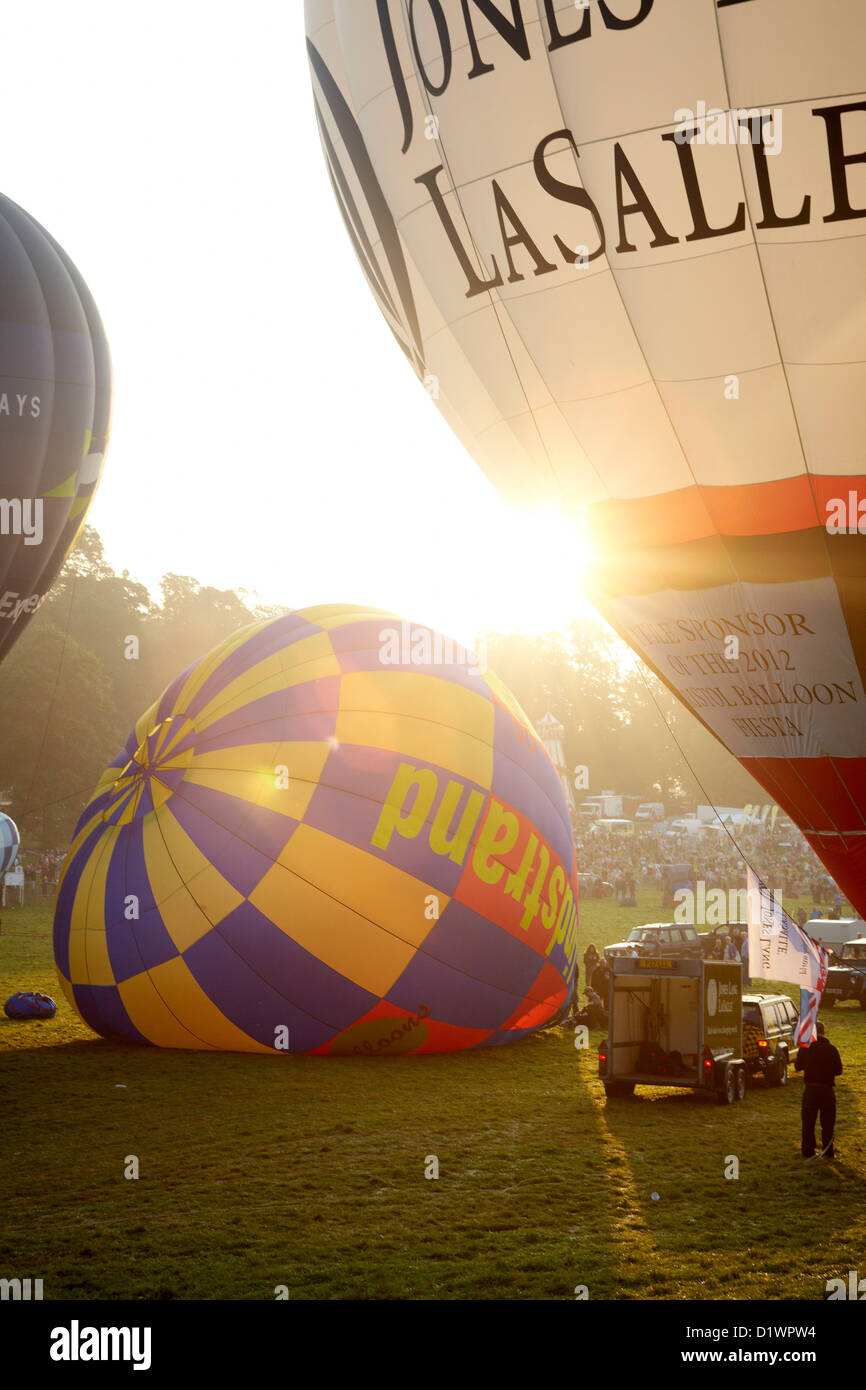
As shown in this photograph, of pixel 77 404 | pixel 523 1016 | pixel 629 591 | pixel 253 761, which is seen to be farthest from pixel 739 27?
pixel 77 404

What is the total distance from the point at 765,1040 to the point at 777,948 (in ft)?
8.07

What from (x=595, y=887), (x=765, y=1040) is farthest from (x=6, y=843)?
(x=595, y=887)

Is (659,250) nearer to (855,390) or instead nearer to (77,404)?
(855,390)

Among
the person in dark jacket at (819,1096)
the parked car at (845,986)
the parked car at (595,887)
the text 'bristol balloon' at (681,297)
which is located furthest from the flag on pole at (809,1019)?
the parked car at (595,887)

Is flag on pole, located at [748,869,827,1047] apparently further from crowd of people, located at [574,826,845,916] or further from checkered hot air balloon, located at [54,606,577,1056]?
crowd of people, located at [574,826,845,916]

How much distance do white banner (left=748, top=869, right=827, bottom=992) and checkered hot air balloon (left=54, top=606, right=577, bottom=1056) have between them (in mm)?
2872

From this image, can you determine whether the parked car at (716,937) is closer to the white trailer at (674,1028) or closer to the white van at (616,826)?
the white trailer at (674,1028)

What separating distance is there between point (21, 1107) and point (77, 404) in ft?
35.5

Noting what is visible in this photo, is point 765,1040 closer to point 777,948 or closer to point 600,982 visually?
point 777,948

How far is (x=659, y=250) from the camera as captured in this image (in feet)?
27.5

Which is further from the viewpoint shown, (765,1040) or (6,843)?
(6,843)

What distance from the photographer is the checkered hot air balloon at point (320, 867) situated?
13656mm

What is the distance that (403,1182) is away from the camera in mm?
9938
